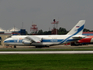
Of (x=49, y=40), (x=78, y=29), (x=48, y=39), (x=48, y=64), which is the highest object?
(x=78, y=29)

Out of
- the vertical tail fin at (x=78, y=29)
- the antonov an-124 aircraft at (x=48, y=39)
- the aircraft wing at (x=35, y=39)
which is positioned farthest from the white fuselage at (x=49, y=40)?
the vertical tail fin at (x=78, y=29)

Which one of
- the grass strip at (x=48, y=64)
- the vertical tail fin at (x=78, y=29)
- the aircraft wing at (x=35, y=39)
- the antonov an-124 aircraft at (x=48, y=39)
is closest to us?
the grass strip at (x=48, y=64)

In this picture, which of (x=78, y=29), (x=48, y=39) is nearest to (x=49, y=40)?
(x=48, y=39)

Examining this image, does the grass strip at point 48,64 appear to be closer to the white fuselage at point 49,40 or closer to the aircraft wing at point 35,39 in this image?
the aircraft wing at point 35,39

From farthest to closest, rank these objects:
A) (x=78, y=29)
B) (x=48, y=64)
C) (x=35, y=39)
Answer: (x=78, y=29) → (x=35, y=39) → (x=48, y=64)

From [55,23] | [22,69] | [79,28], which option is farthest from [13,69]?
[55,23]

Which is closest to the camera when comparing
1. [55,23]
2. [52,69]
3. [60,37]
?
[52,69]

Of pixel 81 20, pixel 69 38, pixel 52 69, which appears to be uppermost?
pixel 81 20

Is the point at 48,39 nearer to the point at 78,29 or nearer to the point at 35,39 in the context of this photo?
the point at 35,39

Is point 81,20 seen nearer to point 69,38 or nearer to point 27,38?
point 69,38

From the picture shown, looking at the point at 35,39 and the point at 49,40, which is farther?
the point at 49,40

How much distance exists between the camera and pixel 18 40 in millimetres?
46594

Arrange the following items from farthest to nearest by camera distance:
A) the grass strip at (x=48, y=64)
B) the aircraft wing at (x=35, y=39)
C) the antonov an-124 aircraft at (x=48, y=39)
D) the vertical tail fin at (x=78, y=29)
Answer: the vertical tail fin at (x=78, y=29), the antonov an-124 aircraft at (x=48, y=39), the aircraft wing at (x=35, y=39), the grass strip at (x=48, y=64)

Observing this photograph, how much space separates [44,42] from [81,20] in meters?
12.1
